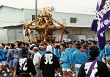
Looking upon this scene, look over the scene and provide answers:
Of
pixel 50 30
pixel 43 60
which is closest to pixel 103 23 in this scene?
pixel 43 60

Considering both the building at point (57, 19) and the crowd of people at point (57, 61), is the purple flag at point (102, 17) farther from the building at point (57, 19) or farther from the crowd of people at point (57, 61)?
the building at point (57, 19)

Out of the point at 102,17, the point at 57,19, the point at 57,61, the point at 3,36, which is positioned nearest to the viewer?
the point at 102,17

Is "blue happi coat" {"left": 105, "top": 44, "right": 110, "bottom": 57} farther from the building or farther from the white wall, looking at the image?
the building

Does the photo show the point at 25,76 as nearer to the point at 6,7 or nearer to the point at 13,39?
the point at 13,39

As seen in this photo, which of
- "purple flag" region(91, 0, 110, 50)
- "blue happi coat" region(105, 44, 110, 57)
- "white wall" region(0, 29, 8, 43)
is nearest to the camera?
"purple flag" region(91, 0, 110, 50)

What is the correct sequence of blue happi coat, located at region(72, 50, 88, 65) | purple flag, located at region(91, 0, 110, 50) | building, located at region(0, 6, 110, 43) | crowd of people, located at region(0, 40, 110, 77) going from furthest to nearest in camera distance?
building, located at region(0, 6, 110, 43) < blue happi coat, located at region(72, 50, 88, 65) < purple flag, located at region(91, 0, 110, 50) < crowd of people, located at region(0, 40, 110, 77)

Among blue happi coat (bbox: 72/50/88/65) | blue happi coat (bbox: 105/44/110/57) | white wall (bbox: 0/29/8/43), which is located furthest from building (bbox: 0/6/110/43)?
blue happi coat (bbox: 72/50/88/65)

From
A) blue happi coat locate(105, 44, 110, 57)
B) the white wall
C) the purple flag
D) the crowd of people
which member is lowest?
the white wall

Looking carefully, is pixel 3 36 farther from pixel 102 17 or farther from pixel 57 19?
pixel 102 17

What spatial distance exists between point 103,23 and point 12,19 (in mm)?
23988

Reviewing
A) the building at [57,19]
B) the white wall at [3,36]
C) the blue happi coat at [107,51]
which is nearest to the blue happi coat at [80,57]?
the blue happi coat at [107,51]

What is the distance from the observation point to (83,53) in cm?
683

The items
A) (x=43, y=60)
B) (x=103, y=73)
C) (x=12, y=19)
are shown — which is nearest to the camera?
(x=103, y=73)

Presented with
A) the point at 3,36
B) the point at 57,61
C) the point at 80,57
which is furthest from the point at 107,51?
the point at 3,36
